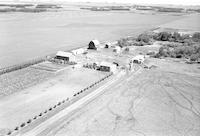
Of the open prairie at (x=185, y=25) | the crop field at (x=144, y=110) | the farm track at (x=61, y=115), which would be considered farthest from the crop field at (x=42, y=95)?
the open prairie at (x=185, y=25)

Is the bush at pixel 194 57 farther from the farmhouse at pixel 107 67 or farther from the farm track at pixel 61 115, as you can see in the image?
the farm track at pixel 61 115

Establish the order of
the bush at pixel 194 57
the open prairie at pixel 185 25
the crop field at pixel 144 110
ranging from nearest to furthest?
1. the crop field at pixel 144 110
2. the bush at pixel 194 57
3. the open prairie at pixel 185 25

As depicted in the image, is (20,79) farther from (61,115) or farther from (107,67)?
(107,67)

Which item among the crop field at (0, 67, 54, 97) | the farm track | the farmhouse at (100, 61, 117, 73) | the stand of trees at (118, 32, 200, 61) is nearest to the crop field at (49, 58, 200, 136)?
the farm track

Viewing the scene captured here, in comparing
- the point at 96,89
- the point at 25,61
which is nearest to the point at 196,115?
the point at 96,89

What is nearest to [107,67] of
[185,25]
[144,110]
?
[144,110]

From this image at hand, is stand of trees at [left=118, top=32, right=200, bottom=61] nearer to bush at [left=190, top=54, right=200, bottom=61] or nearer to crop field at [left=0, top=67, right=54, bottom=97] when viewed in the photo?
bush at [left=190, top=54, right=200, bottom=61]

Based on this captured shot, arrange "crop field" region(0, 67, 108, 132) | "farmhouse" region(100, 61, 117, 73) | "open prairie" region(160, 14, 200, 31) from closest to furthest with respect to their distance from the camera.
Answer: "crop field" region(0, 67, 108, 132) < "farmhouse" region(100, 61, 117, 73) < "open prairie" region(160, 14, 200, 31)

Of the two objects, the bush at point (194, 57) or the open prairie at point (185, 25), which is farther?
the open prairie at point (185, 25)
